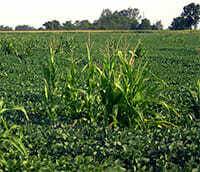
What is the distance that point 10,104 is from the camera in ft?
25.7

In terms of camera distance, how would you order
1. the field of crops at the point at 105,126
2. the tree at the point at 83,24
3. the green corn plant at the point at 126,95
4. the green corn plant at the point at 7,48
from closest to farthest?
the field of crops at the point at 105,126 < the green corn plant at the point at 126,95 < the green corn plant at the point at 7,48 < the tree at the point at 83,24

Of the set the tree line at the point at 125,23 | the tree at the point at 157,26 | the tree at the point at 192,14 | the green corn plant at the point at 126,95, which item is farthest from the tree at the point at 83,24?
the green corn plant at the point at 126,95

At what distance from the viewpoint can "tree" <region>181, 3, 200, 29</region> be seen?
8900 cm

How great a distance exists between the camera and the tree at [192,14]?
89.0 meters

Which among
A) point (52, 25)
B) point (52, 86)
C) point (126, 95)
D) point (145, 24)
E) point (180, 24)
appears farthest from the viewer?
point (180, 24)

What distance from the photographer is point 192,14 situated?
9006 centimetres

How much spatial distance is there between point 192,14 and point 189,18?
135 cm

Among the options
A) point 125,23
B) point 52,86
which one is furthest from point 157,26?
point 52,86

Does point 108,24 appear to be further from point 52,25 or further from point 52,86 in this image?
point 52,86

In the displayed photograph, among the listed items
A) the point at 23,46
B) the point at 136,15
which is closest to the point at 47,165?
the point at 23,46

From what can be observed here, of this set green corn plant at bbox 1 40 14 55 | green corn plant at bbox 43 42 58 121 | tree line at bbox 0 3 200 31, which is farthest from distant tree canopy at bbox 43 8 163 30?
green corn plant at bbox 43 42 58 121

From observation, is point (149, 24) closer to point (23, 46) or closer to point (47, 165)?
point (23, 46)

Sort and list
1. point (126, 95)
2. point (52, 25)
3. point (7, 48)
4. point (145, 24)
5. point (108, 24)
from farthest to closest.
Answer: point (108, 24) → point (145, 24) → point (52, 25) → point (7, 48) → point (126, 95)

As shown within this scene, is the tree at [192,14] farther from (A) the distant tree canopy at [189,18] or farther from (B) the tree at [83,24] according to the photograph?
(B) the tree at [83,24]
